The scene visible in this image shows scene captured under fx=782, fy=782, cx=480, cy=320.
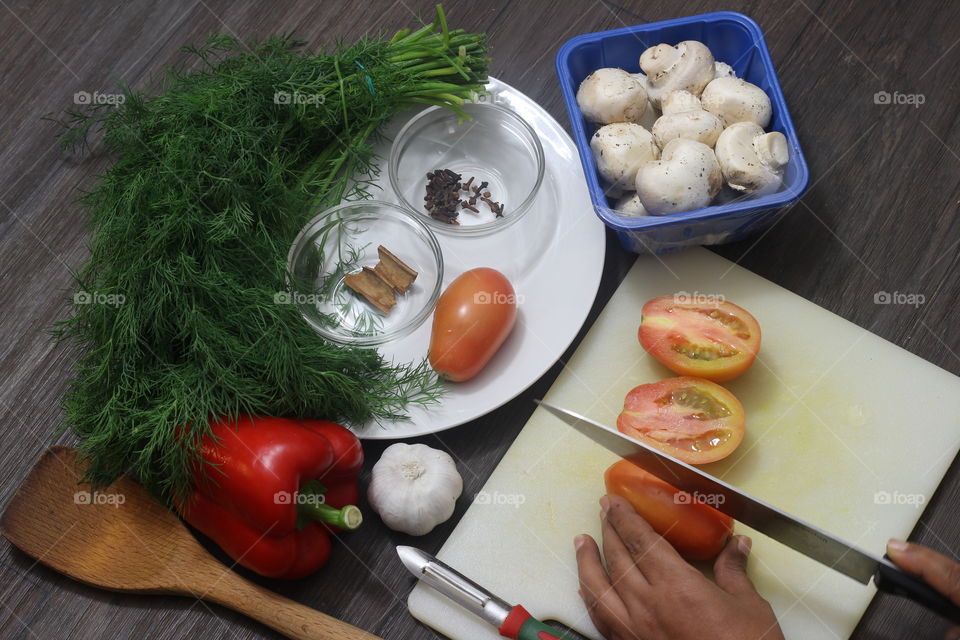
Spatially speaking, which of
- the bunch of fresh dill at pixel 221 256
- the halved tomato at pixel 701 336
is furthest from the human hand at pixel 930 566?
the bunch of fresh dill at pixel 221 256

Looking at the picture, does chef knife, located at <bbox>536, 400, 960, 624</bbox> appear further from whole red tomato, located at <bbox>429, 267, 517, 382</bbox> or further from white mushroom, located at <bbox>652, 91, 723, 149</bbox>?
white mushroom, located at <bbox>652, 91, 723, 149</bbox>

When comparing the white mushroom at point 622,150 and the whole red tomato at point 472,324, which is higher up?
the white mushroom at point 622,150

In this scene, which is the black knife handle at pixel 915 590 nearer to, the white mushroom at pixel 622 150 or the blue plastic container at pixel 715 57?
the blue plastic container at pixel 715 57

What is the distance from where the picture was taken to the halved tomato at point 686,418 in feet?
4.45

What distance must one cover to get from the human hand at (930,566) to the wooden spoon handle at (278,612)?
0.85 metres

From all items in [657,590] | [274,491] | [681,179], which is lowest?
[274,491]

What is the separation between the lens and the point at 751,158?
53.6 inches

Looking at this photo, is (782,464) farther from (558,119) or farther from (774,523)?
(558,119)

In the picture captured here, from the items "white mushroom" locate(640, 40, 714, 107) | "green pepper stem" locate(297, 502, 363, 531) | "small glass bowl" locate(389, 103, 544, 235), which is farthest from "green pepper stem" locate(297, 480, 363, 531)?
"white mushroom" locate(640, 40, 714, 107)

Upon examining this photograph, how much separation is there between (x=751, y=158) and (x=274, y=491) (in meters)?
0.98

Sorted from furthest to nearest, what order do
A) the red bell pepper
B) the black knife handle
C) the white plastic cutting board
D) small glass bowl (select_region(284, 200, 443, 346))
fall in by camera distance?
small glass bowl (select_region(284, 200, 443, 346)) < the white plastic cutting board < the red bell pepper < the black knife handle

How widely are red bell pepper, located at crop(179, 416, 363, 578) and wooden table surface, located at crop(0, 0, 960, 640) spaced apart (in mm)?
108

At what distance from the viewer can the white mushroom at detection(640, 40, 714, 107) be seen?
4.70 feet

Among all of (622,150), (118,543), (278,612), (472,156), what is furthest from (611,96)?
(118,543)
